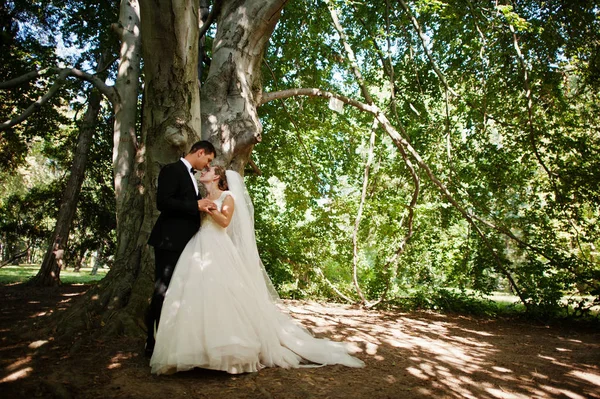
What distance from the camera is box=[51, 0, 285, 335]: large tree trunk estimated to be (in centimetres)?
383

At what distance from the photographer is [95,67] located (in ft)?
35.8

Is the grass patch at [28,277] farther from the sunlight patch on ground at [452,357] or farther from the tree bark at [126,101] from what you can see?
the sunlight patch on ground at [452,357]

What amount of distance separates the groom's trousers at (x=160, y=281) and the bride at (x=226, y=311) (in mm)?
152

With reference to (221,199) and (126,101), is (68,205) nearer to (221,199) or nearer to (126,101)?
(126,101)

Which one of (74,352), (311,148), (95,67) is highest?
(95,67)

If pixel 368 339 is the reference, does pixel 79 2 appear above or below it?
above

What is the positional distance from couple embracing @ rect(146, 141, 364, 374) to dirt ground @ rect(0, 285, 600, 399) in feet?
0.56

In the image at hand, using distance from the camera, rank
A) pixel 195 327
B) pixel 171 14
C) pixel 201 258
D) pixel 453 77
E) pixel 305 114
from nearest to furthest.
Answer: pixel 195 327
pixel 201 258
pixel 171 14
pixel 453 77
pixel 305 114

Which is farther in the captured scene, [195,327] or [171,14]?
[171,14]

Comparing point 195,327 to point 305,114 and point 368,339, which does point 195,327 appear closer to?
point 368,339

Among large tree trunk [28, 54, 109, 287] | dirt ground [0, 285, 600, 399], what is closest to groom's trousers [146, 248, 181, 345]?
dirt ground [0, 285, 600, 399]

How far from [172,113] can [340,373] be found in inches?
127

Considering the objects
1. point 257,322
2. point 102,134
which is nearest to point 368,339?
point 257,322

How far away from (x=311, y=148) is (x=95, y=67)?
22.6 feet
